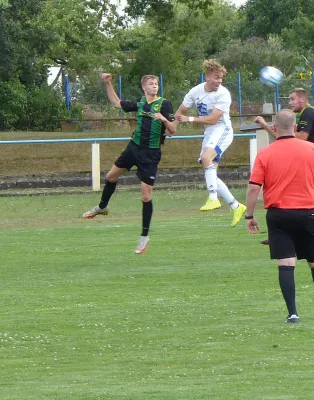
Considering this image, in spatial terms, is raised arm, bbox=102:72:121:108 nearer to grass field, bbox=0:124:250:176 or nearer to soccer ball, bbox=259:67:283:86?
soccer ball, bbox=259:67:283:86

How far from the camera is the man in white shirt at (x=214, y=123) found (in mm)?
15844

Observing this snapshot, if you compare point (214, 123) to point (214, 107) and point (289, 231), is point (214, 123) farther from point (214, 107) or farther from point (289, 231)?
point (289, 231)

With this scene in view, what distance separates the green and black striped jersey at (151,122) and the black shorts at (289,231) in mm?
4925

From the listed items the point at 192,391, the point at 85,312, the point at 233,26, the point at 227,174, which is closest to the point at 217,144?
the point at 85,312

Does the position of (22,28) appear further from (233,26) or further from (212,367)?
(233,26)

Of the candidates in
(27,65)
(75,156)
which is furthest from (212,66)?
(27,65)

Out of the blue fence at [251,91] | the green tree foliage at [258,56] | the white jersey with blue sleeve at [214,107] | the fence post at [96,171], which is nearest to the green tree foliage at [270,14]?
the green tree foliage at [258,56]

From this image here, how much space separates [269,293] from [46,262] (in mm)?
4240

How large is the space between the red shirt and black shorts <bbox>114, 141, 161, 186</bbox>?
507 cm

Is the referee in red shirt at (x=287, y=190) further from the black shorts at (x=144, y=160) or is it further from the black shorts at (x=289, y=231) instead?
the black shorts at (x=144, y=160)

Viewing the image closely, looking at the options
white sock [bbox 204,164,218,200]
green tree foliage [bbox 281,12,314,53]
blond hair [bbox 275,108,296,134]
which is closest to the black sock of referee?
blond hair [bbox 275,108,296,134]

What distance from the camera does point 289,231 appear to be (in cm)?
984

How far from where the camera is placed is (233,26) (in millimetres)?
86062

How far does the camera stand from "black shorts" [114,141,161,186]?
583 inches
